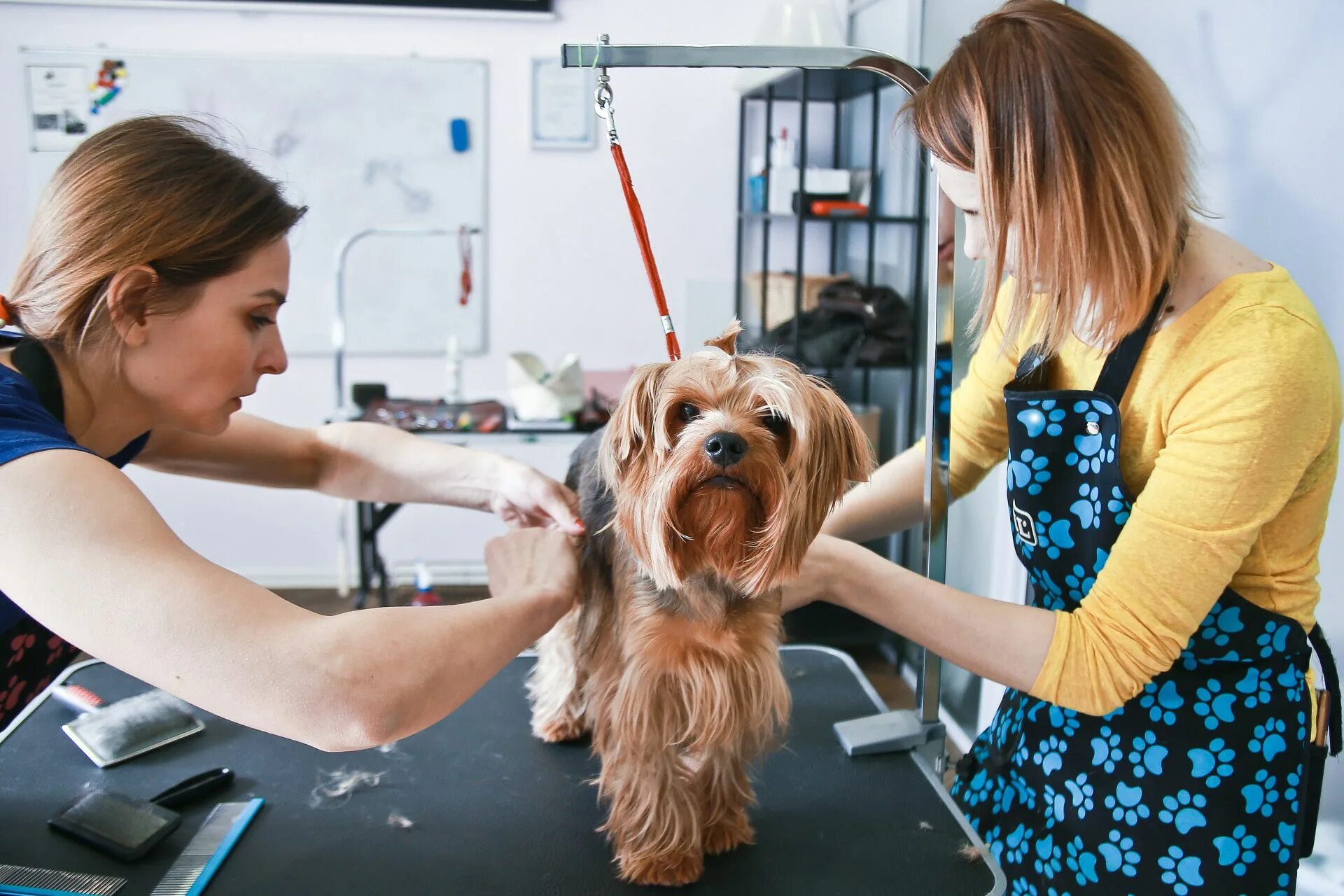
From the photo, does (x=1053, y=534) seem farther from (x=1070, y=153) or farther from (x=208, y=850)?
(x=208, y=850)

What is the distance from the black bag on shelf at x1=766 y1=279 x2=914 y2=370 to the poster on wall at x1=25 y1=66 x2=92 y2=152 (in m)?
2.93

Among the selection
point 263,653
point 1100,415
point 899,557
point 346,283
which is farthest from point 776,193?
point 263,653

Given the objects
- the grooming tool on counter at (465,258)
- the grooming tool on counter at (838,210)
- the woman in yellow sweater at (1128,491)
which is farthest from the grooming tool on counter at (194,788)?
the grooming tool on counter at (838,210)

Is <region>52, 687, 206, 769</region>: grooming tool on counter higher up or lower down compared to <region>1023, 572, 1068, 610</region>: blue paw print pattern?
lower down

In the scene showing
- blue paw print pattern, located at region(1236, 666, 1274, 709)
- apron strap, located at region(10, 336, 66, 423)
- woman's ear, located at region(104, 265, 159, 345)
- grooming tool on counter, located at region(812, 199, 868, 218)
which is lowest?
blue paw print pattern, located at region(1236, 666, 1274, 709)

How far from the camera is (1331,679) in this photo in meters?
1.34

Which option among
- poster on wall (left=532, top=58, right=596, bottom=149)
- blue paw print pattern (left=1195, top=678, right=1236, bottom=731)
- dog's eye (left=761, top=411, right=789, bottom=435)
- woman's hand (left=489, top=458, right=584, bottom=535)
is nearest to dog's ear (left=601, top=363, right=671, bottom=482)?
dog's eye (left=761, top=411, right=789, bottom=435)

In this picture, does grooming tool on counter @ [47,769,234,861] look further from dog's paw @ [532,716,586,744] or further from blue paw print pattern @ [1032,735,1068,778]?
blue paw print pattern @ [1032,735,1068,778]

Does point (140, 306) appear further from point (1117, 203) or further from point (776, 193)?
point (776, 193)

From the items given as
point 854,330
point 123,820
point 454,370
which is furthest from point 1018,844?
point 454,370

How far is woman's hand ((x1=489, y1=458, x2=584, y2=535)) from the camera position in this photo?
A: 1494 mm

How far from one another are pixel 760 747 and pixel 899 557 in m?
2.71

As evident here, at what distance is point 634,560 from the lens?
130 cm

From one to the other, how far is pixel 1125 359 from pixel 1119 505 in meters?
0.17
